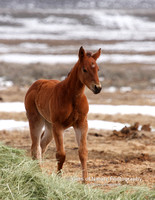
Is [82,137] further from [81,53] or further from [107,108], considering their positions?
[107,108]

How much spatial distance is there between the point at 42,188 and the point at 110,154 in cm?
405

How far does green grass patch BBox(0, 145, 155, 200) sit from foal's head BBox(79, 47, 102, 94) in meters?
1.30

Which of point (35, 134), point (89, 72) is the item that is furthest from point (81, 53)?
point (35, 134)

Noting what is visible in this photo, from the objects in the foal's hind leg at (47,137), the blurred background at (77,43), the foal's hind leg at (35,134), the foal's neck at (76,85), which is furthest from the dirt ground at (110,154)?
the blurred background at (77,43)

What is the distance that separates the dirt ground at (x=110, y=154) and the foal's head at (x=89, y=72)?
1229mm

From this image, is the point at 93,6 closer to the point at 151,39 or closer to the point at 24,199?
the point at 151,39

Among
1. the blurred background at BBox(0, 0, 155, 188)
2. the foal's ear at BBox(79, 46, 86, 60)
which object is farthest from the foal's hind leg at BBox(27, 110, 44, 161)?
the foal's ear at BBox(79, 46, 86, 60)

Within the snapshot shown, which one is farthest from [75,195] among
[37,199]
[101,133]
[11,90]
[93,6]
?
[93,6]

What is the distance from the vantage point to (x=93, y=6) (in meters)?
114

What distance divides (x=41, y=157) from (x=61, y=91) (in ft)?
4.17

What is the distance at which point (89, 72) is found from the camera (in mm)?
6406

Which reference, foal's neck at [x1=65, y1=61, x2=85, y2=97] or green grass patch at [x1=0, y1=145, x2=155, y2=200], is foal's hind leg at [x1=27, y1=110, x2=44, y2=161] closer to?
foal's neck at [x1=65, y1=61, x2=85, y2=97]

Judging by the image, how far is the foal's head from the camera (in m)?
6.31

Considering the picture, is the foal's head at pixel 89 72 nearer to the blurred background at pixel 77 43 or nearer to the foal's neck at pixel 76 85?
the foal's neck at pixel 76 85
